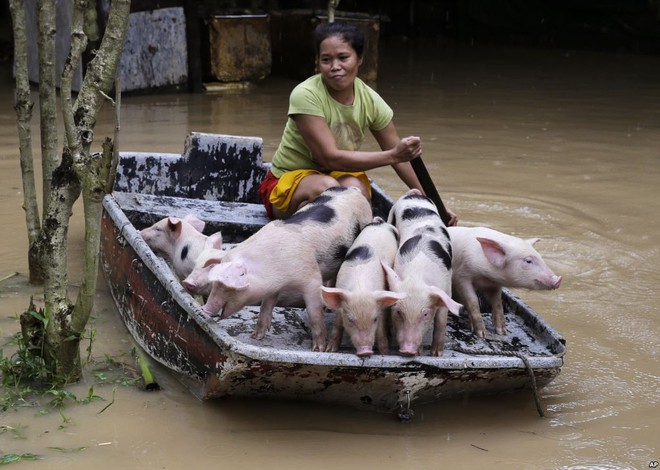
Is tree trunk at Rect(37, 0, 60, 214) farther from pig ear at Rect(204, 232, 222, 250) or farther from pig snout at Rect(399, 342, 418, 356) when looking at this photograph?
pig snout at Rect(399, 342, 418, 356)

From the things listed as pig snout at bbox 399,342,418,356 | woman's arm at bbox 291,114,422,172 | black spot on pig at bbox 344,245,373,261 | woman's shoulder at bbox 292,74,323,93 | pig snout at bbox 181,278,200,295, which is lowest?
pig snout at bbox 399,342,418,356

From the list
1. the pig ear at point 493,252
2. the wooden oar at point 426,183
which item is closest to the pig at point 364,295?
the pig ear at point 493,252

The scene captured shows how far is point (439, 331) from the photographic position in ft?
11.6

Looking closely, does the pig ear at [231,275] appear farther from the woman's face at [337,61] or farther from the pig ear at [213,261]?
the woman's face at [337,61]


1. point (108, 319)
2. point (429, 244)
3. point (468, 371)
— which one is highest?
point (429, 244)

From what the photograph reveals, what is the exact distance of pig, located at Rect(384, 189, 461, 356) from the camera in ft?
11.1

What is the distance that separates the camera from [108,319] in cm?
457

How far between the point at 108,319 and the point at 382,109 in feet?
5.63

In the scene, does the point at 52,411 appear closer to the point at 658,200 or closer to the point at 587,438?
the point at 587,438

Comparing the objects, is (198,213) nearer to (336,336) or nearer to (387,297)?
(336,336)

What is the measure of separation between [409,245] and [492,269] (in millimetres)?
362

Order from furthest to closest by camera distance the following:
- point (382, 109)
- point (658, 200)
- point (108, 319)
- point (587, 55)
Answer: point (587, 55), point (658, 200), point (382, 109), point (108, 319)

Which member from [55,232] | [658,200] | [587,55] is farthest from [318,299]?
[587,55]

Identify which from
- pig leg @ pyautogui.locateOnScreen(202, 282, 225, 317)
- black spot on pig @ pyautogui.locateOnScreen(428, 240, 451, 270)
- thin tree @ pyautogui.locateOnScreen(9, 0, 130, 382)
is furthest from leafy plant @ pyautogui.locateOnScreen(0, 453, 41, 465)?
black spot on pig @ pyautogui.locateOnScreen(428, 240, 451, 270)
